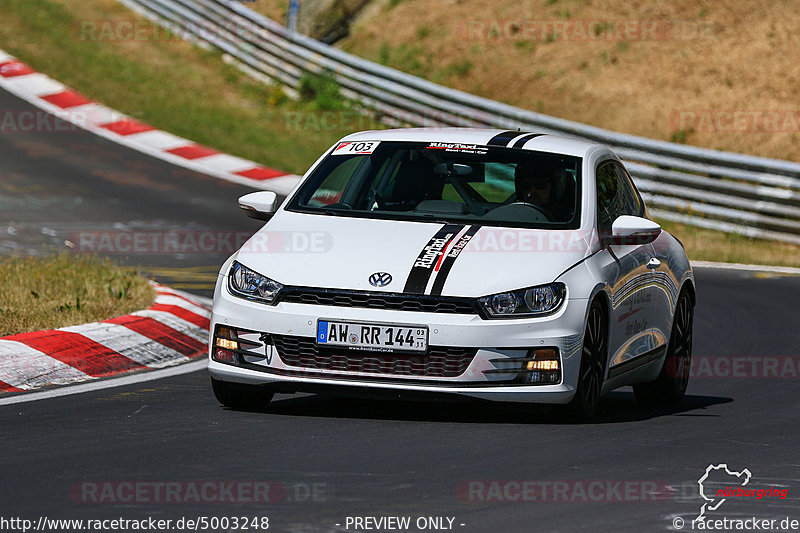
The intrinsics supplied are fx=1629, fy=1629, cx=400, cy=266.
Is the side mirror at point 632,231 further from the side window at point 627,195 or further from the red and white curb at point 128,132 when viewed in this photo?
the red and white curb at point 128,132

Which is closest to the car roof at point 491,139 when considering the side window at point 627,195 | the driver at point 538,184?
the driver at point 538,184

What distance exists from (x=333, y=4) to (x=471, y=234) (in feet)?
74.7

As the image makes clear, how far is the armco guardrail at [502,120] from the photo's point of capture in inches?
774

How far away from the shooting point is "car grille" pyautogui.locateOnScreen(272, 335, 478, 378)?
25.4 ft

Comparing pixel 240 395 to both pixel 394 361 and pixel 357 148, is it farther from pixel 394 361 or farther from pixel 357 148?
pixel 357 148

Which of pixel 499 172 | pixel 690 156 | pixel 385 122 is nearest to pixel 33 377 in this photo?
pixel 499 172

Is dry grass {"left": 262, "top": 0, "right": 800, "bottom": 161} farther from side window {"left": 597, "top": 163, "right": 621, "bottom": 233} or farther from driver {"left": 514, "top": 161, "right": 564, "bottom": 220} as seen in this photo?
driver {"left": 514, "top": 161, "right": 564, "bottom": 220}

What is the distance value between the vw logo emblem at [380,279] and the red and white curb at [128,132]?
13.5 meters

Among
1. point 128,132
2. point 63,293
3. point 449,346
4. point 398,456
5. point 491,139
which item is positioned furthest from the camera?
point 128,132

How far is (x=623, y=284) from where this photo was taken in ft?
28.3

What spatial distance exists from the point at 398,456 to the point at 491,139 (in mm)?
2764

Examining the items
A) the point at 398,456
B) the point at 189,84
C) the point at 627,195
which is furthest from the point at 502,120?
the point at 398,456

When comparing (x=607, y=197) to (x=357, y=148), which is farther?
(x=357, y=148)

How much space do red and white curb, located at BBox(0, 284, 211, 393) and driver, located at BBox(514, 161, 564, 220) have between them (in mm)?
2636
